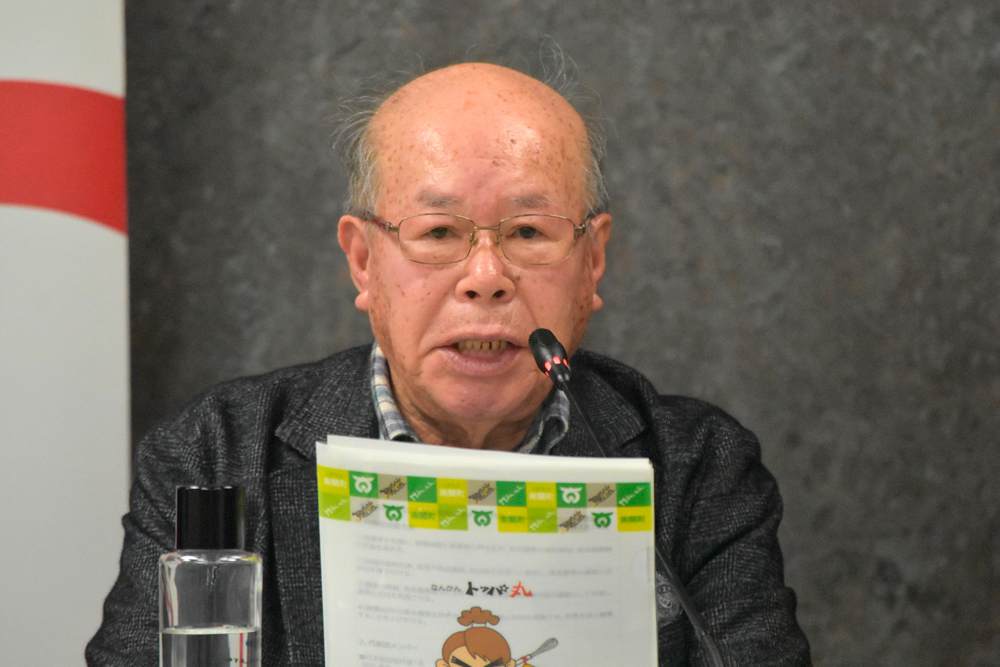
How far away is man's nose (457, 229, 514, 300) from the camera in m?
1.29

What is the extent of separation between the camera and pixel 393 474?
91 centimetres

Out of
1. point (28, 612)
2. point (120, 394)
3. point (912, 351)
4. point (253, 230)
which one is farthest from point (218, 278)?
point (912, 351)

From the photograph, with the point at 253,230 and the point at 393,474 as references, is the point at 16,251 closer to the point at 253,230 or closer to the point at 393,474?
the point at 253,230

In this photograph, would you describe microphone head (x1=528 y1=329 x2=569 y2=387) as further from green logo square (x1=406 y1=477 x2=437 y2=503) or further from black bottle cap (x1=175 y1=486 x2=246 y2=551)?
black bottle cap (x1=175 y1=486 x2=246 y2=551)

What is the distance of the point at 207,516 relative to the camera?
2.81ft

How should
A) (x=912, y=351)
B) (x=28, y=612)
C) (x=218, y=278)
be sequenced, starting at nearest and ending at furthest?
1. (x=28, y=612)
2. (x=218, y=278)
3. (x=912, y=351)

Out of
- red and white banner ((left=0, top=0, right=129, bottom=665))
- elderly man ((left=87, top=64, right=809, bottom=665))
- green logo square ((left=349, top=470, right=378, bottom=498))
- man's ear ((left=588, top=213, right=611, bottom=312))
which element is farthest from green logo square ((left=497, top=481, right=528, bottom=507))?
red and white banner ((left=0, top=0, right=129, bottom=665))

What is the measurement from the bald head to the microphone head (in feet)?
1.11

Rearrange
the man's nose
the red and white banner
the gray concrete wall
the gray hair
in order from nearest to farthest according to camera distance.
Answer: the man's nose
the gray hair
the red and white banner
the gray concrete wall

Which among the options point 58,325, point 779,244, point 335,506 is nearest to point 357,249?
point 58,325

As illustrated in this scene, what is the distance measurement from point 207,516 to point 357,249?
27.7 inches

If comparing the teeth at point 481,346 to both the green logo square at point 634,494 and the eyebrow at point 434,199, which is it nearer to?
the eyebrow at point 434,199

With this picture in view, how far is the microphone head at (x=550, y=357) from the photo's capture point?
1.03 m

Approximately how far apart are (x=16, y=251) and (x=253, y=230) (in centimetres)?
53
